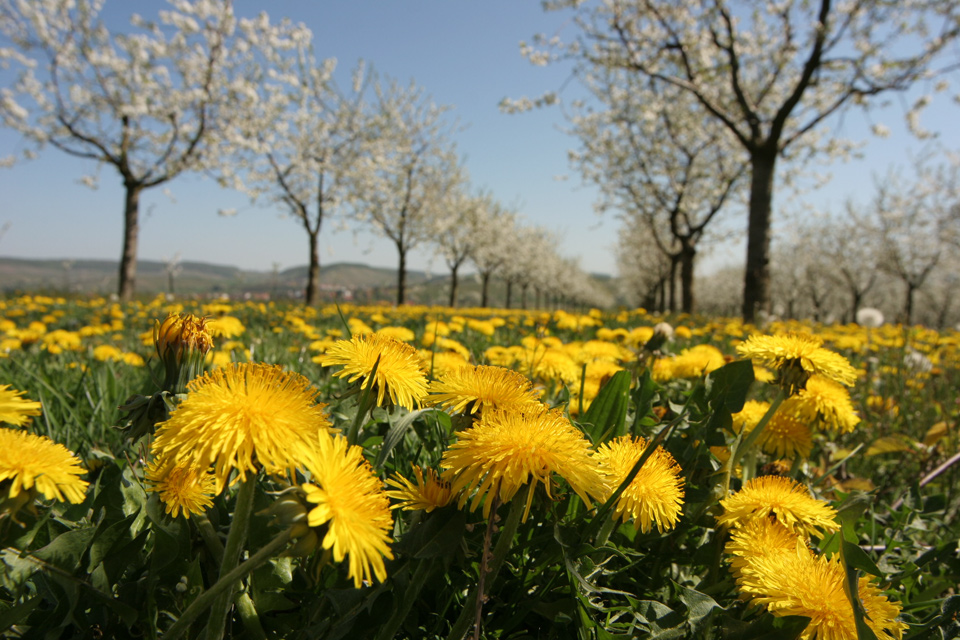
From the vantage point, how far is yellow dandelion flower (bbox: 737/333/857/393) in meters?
0.94

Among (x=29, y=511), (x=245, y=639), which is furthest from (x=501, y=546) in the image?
(x=29, y=511)

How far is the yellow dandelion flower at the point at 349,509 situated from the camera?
0.45 metres

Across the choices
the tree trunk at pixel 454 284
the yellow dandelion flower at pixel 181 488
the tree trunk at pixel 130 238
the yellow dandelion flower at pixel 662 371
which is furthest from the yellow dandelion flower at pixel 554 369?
the tree trunk at pixel 454 284

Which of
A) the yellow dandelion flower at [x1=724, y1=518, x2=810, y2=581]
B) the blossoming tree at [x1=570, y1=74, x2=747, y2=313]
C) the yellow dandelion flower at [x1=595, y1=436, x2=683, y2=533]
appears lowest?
the yellow dandelion flower at [x1=724, y1=518, x2=810, y2=581]

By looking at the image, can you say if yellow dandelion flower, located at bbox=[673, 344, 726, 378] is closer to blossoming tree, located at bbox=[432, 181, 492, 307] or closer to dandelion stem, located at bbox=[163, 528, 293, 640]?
dandelion stem, located at bbox=[163, 528, 293, 640]

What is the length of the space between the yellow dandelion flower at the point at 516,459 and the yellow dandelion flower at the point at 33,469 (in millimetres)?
432

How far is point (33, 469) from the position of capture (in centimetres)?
54

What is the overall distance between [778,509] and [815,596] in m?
0.18

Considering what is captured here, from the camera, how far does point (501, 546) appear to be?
2.02ft

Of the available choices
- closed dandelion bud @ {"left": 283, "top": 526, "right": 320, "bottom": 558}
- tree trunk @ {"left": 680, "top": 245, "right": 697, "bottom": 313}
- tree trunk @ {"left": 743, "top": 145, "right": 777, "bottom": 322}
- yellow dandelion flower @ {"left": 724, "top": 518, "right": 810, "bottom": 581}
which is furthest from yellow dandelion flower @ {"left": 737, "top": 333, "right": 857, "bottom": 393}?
tree trunk @ {"left": 680, "top": 245, "right": 697, "bottom": 313}

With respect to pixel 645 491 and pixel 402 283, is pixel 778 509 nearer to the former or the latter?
pixel 645 491

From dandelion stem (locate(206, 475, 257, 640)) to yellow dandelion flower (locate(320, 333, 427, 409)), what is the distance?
200 millimetres

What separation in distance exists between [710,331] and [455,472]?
5.06 metres

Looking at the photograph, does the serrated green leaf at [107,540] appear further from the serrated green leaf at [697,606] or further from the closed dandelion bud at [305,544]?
the serrated green leaf at [697,606]
